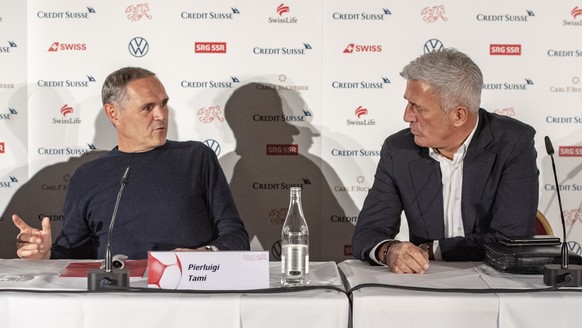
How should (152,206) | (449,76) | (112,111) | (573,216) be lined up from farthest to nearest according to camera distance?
(573,216)
(112,111)
(152,206)
(449,76)

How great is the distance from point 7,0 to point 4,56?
32 centimetres

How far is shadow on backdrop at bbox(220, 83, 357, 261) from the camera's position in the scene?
4.49m

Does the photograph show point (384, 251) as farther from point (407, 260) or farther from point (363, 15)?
point (363, 15)

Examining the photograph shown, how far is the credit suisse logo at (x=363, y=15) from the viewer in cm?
446

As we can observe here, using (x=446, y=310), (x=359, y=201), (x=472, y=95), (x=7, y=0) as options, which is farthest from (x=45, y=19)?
(x=446, y=310)

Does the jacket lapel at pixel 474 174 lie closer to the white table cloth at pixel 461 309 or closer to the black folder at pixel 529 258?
the black folder at pixel 529 258

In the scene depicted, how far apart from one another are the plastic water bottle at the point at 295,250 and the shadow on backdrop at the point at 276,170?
1.98 m

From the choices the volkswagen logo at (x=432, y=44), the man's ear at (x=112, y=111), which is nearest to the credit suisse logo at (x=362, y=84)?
the volkswagen logo at (x=432, y=44)

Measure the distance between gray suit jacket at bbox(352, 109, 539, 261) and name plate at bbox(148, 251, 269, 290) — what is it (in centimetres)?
85

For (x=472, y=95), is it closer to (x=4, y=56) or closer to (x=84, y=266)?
(x=84, y=266)

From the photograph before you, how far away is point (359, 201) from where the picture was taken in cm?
454

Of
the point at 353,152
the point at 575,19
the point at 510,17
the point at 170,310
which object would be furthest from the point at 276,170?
the point at 170,310

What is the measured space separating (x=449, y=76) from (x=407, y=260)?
86 cm

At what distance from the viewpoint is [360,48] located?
4.48 m
